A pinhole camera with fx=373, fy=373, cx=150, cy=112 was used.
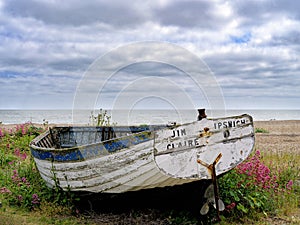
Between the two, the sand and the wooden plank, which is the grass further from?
the sand

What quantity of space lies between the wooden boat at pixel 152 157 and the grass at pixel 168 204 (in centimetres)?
36

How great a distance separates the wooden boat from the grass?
362 mm

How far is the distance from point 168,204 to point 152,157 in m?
1.48

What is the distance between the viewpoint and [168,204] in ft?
19.4

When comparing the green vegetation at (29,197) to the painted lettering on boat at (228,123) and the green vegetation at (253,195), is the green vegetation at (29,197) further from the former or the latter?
the painted lettering on boat at (228,123)

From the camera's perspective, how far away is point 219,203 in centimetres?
468

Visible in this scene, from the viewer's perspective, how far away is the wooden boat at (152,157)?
4.27 m

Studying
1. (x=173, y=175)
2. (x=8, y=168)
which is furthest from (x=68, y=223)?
(x=8, y=168)

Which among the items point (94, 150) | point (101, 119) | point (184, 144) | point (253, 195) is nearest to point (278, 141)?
point (101, 119)

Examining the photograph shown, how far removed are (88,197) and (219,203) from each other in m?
2.06

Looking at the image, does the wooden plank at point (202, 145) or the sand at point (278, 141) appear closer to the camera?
the wooden plank at point (202, 145)

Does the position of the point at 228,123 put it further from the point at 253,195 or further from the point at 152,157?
the point at 253,195

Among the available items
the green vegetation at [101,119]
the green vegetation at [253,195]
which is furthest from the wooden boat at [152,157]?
the green vegetation at [101,119]

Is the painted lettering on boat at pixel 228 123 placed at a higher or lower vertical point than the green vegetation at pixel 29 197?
higher
